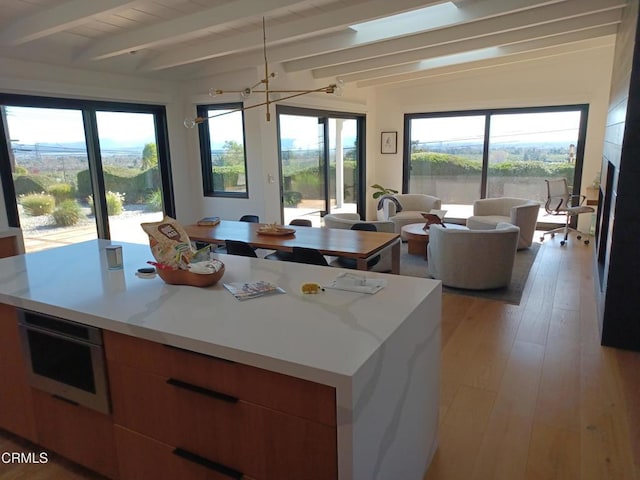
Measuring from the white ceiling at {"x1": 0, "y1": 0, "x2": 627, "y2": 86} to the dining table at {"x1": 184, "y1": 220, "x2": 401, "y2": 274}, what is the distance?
1782 mm

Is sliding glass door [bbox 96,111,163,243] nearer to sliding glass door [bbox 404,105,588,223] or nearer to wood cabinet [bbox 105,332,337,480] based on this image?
wood cabinet [bbox 105,332,337,480]

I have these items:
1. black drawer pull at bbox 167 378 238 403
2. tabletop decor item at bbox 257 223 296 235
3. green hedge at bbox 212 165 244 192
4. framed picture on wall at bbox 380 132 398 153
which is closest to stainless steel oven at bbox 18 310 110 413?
black drawer pull at bbox 167 378 238 403

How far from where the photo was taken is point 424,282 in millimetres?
1938

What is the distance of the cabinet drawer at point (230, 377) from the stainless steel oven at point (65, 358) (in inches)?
3.6

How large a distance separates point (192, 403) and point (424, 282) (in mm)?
1075

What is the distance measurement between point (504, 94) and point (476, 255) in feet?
14.7

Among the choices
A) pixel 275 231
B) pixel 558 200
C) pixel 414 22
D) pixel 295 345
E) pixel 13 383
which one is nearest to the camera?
pixel 295 345

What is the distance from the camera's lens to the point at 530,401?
2486 millimetres

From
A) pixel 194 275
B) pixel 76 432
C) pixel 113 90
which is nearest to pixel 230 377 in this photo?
pixel 194 275

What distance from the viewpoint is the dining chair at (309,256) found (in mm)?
3232

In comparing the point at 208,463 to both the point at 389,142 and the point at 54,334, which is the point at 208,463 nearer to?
the point at 54,334

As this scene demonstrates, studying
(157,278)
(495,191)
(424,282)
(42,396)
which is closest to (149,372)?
(157,278)

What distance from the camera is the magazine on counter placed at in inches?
70.9

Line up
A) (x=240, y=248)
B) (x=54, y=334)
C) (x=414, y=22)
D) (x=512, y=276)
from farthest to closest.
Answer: (x=512, y=276) < (x=414, y=22) < (x=240, y=248) < (x=54, y=334)
